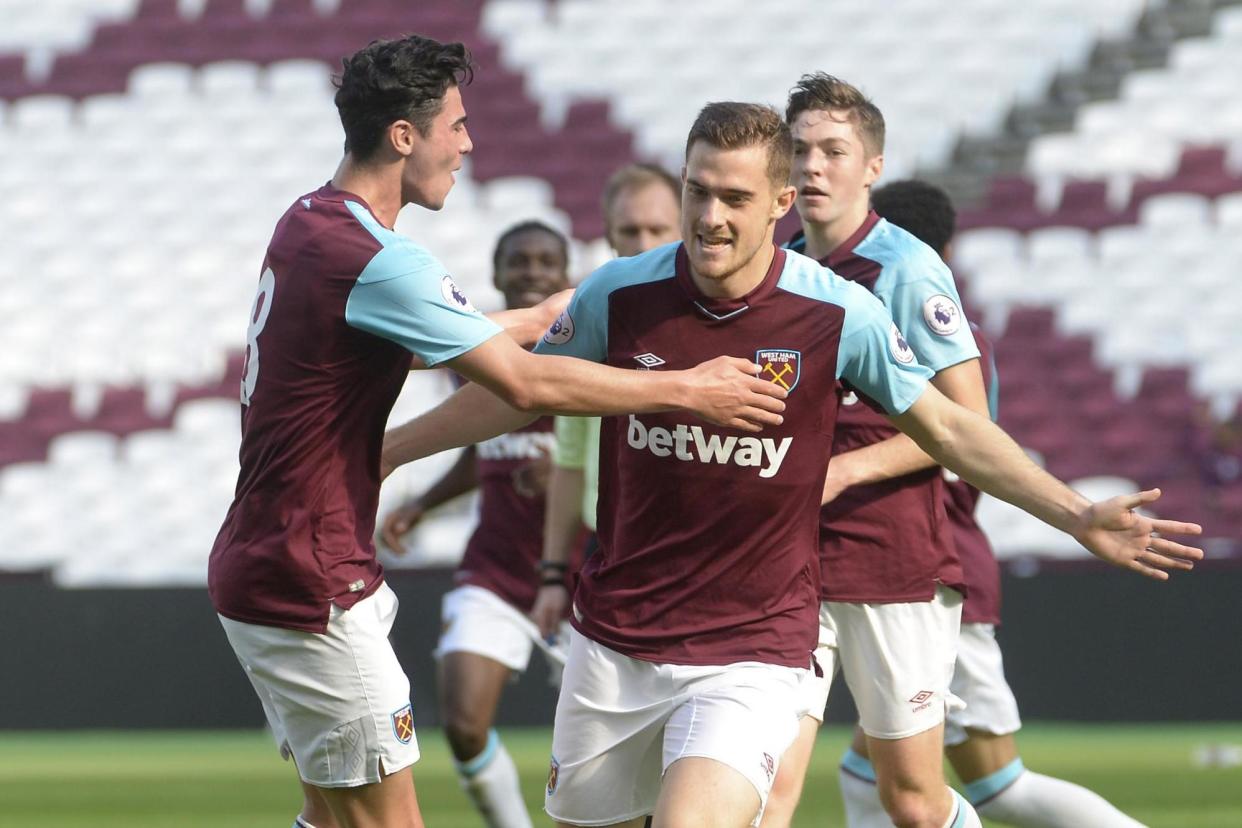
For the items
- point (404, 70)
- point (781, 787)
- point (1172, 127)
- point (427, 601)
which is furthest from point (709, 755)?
point (1172, 127)

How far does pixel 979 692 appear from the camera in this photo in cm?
570

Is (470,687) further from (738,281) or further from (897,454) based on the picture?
(738,281)

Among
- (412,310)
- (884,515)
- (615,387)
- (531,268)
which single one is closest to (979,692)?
(884,515)

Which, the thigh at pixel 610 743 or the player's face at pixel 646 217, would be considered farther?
the player's face at pixel 646 217

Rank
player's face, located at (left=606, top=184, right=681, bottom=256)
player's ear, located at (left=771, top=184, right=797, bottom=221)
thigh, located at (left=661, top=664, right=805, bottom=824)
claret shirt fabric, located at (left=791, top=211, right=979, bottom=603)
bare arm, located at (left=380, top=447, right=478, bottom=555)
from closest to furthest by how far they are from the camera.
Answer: thigh, located at (left=661, top=664, right=805, bottom=824) < player's ear, located at (left=771, top=184, right=797, bottom=221) < claret shirt fabric, located at (left=791, top=211, right=979, bottom=603) < player's face, located at (left=606, top=184, right=681, bottom=256) < bare arm, located at (left=380, top=447, right=478, bottom=555)

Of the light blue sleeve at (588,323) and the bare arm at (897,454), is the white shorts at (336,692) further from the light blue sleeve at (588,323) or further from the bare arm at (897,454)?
the bare arm at (897,454)

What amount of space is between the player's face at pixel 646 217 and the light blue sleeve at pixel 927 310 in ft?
5.10

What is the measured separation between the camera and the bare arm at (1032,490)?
407 cm

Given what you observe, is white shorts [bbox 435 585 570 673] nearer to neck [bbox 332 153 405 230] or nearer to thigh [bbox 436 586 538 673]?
thigh [bbox 436 586 538 673]

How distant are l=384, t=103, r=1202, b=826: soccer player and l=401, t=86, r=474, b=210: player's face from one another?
463 millimetres

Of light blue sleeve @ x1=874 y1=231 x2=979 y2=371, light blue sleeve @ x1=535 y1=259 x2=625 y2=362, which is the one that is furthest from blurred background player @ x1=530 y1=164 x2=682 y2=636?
light blue sleeve @ x1=535 y1=259 x2=625 y2=362

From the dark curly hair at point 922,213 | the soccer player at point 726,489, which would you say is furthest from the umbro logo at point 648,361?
the dark curly hair at point 922,213

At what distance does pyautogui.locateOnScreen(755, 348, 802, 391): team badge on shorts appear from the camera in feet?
13.4

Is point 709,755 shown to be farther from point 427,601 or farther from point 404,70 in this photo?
point 427,601
